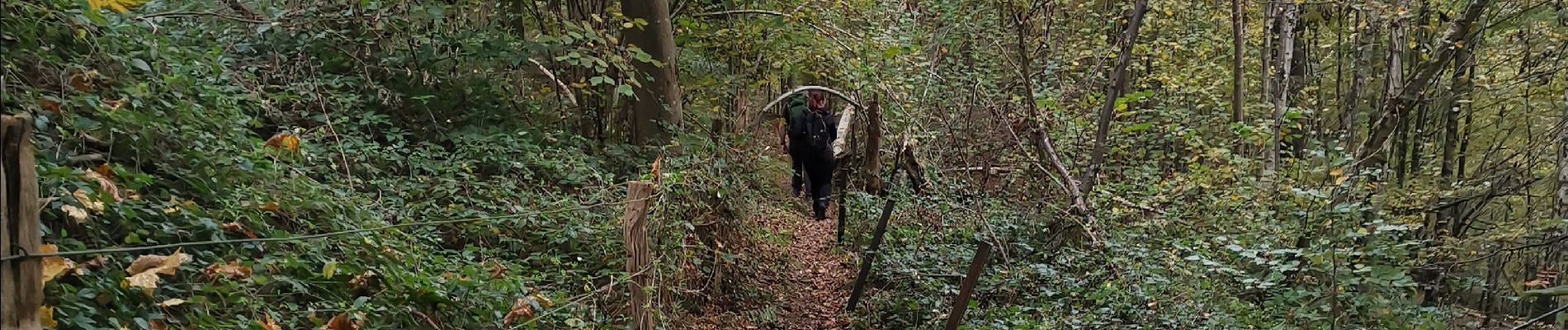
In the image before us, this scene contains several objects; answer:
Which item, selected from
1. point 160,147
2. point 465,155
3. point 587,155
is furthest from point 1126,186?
point 160,147

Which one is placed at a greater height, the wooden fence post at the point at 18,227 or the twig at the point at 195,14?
the twig at the point at 195,14

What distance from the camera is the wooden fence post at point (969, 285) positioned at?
6.28 metres

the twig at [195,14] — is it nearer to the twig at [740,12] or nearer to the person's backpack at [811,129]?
the twig at [740,12]

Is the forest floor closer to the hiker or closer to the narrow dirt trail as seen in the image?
the narrow dirt trail

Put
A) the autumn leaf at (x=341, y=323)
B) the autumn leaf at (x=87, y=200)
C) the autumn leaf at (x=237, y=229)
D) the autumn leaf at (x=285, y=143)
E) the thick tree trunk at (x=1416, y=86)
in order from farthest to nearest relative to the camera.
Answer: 1. the thick tree trunk at (x=1416, y=86)
2. the autumn leaf at (x=285, y=143)
3. the autumn leaf at (x=237, y=229)
4. the autumn leaf at (x=341, y=323)
5. the autumn leaf at (x=87, y=200)

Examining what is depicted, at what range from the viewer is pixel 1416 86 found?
812 centimetres

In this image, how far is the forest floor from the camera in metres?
6.80

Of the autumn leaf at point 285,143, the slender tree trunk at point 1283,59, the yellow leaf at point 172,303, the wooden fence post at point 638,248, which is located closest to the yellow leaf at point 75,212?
the yellow leaf at point 172,303

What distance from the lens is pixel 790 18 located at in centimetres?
866

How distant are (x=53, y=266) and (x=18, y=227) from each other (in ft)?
2.93

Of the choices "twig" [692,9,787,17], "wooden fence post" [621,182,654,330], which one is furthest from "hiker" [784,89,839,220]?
"wooden fence post" [621,182,654,330]

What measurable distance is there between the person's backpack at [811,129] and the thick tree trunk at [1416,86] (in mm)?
4650

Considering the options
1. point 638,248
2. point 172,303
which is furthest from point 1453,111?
point 172,303

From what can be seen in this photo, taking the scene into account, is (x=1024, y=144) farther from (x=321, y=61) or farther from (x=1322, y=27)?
(x=1322, y=27)
